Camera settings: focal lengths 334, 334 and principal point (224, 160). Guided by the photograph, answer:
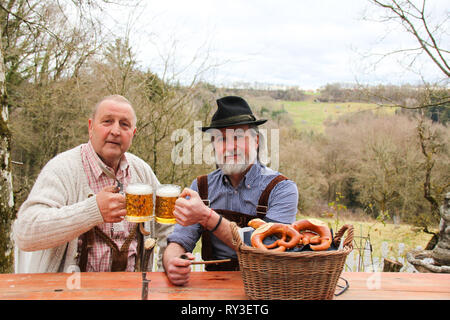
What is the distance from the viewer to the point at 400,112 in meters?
14.8

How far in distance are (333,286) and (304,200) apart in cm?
1218

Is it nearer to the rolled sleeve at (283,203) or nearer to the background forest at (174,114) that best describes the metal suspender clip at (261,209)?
the rolled sleeve at (283,203)

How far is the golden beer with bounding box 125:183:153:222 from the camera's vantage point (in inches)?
69.1

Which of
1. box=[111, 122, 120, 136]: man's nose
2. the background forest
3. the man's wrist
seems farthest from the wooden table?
the background forest

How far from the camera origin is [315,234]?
160cm

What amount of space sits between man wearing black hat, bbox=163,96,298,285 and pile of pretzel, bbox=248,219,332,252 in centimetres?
49

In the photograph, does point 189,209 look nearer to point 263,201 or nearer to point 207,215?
point 207,215

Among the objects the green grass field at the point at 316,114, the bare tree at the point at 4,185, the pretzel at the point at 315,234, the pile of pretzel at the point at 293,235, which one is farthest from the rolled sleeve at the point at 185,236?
the green grass field at the point at 316,114

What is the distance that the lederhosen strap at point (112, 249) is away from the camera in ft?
7.07

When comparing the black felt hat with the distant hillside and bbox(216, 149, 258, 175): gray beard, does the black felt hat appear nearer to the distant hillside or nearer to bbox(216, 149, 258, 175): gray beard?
bbox(216, 149, 258, 175): gray beard

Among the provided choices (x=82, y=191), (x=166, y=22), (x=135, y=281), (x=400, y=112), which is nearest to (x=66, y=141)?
(x=166, y=22)

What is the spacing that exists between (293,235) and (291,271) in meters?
0.16

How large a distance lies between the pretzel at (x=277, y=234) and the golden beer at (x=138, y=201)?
609mm
